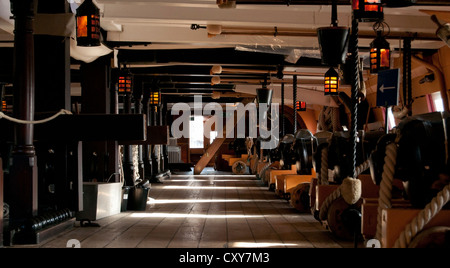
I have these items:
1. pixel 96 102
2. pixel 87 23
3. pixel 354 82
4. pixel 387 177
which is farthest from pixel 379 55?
pixel 387 177

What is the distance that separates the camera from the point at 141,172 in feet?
51.4

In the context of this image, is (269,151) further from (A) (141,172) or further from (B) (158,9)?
(B) (158,9)

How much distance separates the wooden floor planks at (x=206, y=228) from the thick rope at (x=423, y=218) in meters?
2.00

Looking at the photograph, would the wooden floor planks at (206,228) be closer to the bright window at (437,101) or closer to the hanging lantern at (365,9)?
the hanging lantern at (365,9)

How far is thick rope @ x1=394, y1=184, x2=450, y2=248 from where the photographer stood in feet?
12.0

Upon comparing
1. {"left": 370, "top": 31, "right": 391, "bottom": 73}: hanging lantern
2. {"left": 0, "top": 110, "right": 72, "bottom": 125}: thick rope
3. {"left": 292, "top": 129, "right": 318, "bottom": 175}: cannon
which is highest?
{"left": 370, "top": 31, "right": 391, "bottom": 73}: hanging lantern

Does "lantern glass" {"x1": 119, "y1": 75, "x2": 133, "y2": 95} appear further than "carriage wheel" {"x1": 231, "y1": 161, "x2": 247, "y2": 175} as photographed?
No

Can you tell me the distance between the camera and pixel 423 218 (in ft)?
12.2

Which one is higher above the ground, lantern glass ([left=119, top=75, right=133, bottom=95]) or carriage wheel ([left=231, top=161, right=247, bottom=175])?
lantern glass ([left=119, top=75, right=133, bottom=95])

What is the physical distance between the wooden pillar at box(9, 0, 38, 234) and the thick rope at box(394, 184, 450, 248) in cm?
360

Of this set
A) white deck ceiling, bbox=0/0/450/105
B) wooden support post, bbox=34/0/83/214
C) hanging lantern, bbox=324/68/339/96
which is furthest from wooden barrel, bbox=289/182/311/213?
wooden support post, bbox=34/0/83/214

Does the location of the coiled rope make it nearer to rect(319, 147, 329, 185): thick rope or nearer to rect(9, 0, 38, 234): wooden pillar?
rect(319, 147, 329, 185): thick rope

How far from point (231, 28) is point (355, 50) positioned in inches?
172

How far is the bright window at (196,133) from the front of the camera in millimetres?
29469
